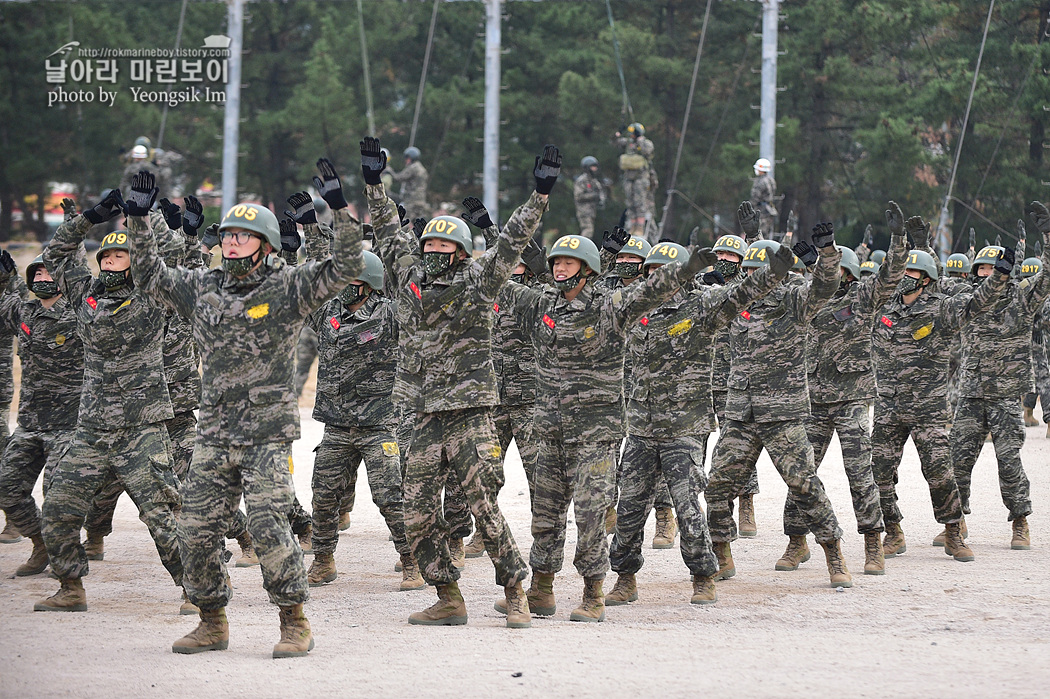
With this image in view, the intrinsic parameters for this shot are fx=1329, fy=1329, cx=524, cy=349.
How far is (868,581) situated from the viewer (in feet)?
31.7

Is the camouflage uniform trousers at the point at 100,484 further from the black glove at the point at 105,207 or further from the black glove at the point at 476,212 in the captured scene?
the black glove at the point at 476,212

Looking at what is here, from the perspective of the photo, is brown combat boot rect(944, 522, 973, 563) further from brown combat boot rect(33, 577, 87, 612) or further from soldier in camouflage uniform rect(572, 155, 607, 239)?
soldier in camouflage uniform rect(572, 155, 607, 239)

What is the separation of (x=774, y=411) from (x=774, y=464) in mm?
376

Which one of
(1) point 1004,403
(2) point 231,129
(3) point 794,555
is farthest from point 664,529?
(2) point 231,129

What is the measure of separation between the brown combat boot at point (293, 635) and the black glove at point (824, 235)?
416 centimetres

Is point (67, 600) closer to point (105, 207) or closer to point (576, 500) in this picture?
point (105, 207)

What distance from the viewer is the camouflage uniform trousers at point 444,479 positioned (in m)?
7.79

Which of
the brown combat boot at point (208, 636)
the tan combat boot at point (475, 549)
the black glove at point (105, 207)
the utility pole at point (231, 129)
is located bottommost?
the brown combat boot at point (208, 636)

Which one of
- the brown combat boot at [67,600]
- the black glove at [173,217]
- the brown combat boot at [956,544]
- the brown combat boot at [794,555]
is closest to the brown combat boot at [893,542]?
the brown combat boot at [956,544]

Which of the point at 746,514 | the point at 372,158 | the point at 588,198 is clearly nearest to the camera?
the point at 372,158

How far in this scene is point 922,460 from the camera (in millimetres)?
10742

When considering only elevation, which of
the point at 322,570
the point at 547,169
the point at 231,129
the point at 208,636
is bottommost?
the point at 208,636

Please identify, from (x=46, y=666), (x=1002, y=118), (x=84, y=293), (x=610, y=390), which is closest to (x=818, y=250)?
(x=610, y=390)

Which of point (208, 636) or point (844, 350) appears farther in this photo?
point (844, 350)
